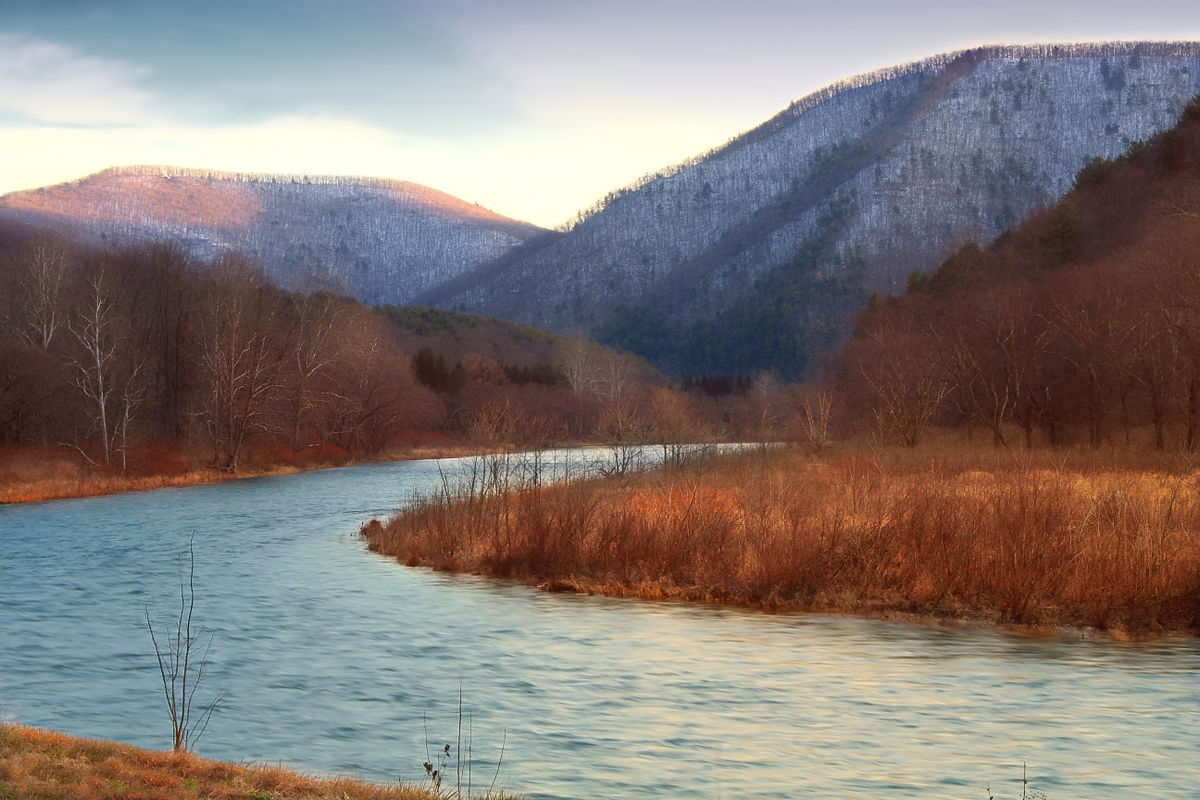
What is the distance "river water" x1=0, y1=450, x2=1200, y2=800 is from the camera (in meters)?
10.2

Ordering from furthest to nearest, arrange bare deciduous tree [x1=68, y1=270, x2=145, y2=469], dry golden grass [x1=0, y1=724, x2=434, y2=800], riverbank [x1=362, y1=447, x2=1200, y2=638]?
bare deciduous tree [x1=68, y1=270, x2=145, y2=469] → riverbank [x1=362, y1=447, x2=1200, y2=638] → dry golden grass [x1=0, y1=724, x2=434, y2=800]

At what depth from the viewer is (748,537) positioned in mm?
20562

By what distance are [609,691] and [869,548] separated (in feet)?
24.8

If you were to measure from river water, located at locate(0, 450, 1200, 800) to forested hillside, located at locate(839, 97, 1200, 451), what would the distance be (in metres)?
28.1

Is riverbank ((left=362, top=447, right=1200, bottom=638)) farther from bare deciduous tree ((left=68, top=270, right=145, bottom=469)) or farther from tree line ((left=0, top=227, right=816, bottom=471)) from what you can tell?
bare deciduous tree ((left=68, top=270, right=145, bottom=469))

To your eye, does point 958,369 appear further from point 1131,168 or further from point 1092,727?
point 1092,727

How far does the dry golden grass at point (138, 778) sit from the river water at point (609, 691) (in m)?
1.63

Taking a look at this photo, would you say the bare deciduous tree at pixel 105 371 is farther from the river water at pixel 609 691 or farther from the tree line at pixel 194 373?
the river water at pixel 609 691

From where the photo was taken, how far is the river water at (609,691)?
33.5ft

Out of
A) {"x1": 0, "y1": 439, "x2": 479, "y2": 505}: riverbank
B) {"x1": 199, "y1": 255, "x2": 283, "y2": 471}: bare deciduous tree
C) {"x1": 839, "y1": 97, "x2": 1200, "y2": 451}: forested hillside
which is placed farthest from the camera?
{"x1": 199, "y1": 255, "x2": 283, "y2": 471}: bare deciduous tree

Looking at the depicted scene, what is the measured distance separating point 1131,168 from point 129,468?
69.0m

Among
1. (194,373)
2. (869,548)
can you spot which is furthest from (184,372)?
(869,548)

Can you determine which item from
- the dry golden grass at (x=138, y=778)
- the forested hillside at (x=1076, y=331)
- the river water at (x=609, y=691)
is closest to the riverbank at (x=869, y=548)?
the river water at (x=609, y=691)

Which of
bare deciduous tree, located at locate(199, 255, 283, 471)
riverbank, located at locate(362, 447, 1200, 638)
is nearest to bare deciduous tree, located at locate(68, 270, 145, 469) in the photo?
bare deciduous tree, located at locate(199, 255, 283, 471)
